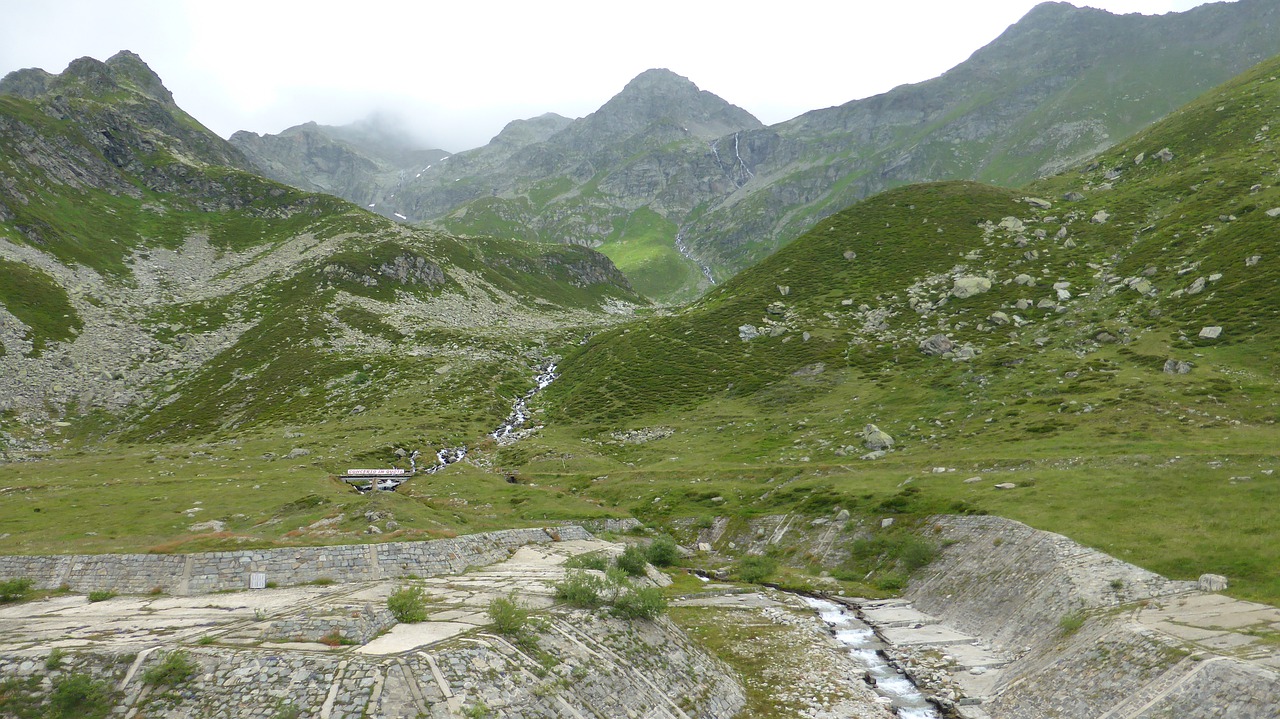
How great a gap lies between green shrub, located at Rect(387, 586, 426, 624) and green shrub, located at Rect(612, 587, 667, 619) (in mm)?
7464

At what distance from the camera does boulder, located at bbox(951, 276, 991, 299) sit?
9444cm

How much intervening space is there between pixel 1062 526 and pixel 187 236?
702ft

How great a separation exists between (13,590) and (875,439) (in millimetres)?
63107

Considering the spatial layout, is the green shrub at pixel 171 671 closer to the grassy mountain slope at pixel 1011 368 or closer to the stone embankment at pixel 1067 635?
the stone embankment at pixel 1067 635

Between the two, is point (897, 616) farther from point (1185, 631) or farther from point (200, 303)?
point (200, 303)

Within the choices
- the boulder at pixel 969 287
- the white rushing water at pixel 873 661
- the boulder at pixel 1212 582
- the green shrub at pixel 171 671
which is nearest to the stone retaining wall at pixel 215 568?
the green shrub at pixel 171 671

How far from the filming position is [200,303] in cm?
13475

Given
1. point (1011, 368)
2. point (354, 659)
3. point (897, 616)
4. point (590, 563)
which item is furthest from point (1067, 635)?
point (1011, 368)

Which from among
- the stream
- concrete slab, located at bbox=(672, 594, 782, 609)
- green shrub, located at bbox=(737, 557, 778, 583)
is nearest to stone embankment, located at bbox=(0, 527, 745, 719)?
concrete slab, located at bbox=(672, 594, 782, 609)

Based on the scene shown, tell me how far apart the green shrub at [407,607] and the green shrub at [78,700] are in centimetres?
730

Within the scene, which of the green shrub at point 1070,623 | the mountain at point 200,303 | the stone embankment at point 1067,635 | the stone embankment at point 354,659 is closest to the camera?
the stone embankment at point 354,659

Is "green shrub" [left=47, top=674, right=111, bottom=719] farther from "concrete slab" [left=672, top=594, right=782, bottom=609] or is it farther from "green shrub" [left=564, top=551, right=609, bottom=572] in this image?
"concrete slab" [left=672, top=594, right=782, bottom=609]

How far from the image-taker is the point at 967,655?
25781 mm

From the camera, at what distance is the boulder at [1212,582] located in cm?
2208
